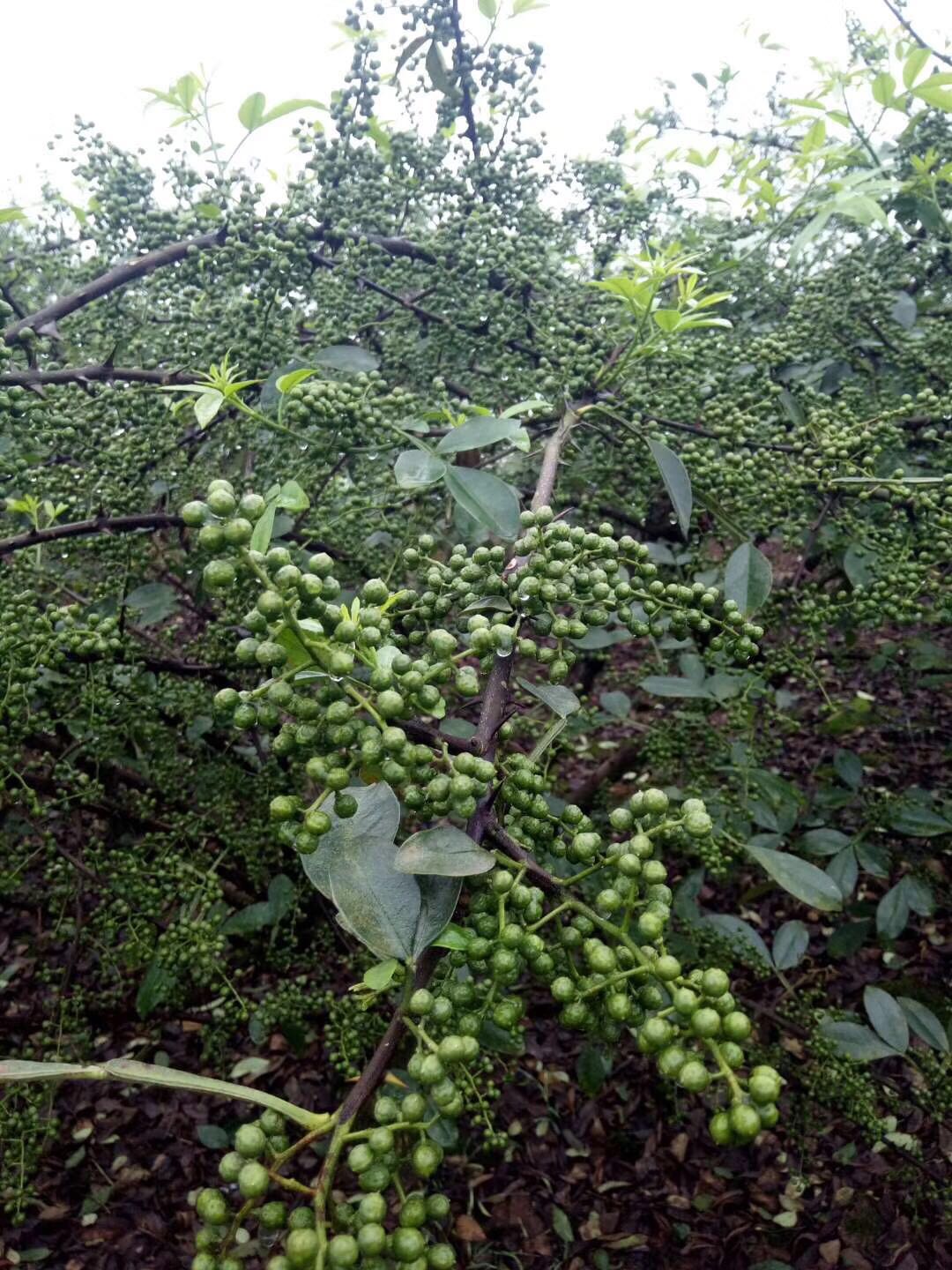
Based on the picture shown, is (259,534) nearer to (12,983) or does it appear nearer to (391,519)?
(391,519)

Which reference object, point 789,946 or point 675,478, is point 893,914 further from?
point 675,478

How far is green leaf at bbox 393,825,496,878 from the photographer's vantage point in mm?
991

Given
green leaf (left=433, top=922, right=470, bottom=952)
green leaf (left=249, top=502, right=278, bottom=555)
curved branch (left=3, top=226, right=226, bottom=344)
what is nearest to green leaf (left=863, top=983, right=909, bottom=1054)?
green leaf (left=433, top=922, right=470, bottom=952)

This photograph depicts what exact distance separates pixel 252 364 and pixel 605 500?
1.31m

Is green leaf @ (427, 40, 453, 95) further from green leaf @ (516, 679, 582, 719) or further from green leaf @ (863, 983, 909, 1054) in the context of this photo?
green leaf @ (863, 983, 909, 1054)

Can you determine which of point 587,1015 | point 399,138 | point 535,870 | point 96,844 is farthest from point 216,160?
point 587,1015

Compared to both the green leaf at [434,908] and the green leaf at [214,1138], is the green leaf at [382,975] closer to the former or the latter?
the green leaf at [434,908]

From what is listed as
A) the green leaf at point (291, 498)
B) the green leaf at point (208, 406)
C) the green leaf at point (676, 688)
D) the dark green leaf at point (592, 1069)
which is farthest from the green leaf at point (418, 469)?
the dark green leaf at point (592, 1069)

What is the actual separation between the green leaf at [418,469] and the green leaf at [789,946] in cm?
212

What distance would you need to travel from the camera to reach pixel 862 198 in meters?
2.51

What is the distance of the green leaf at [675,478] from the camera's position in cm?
196

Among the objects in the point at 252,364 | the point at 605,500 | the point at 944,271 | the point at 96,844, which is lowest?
the point at 96,844

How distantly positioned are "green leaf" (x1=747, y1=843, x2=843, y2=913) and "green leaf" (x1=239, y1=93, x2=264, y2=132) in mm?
2295

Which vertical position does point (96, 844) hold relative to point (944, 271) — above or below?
below
